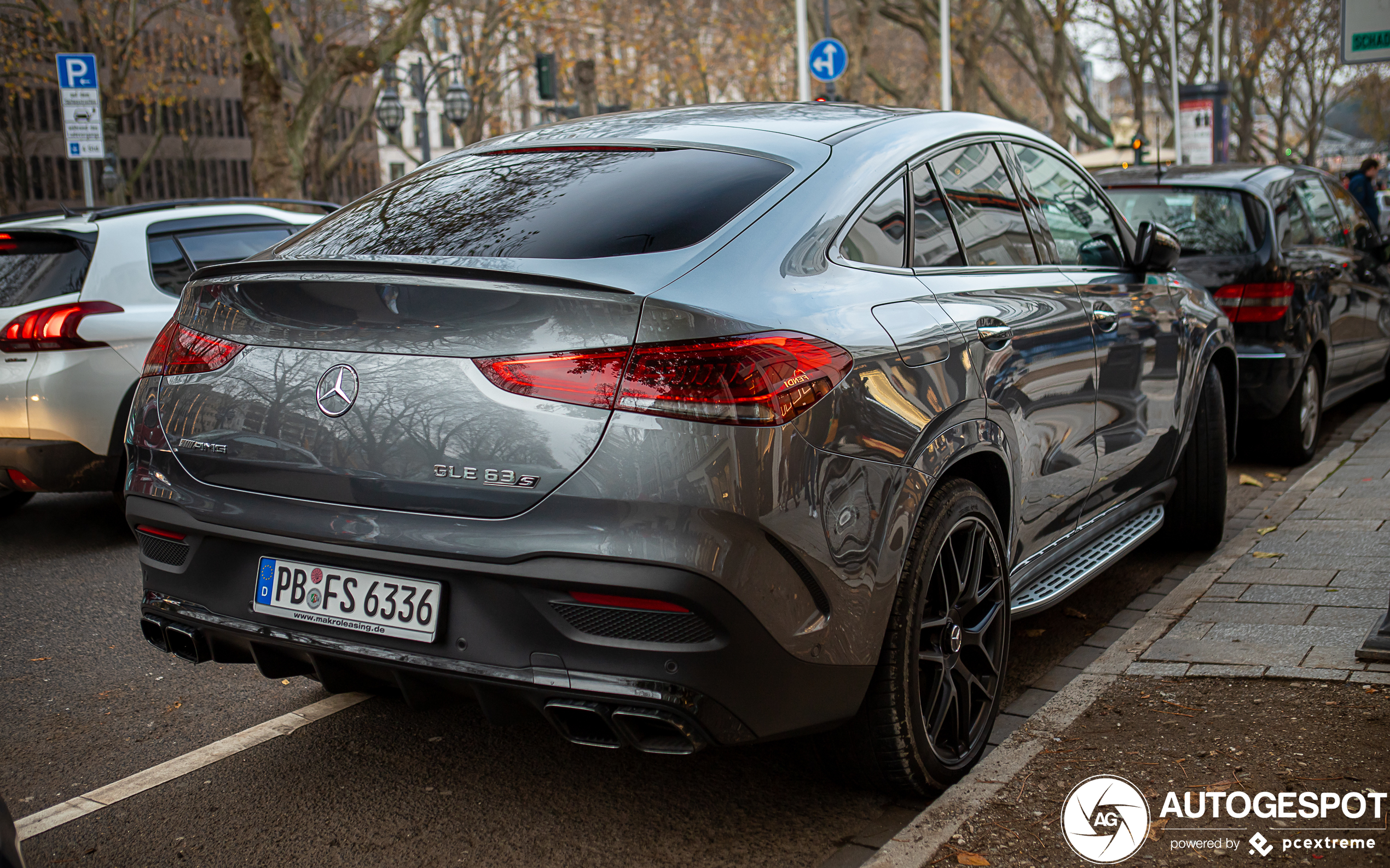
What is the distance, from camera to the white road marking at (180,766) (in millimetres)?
3176

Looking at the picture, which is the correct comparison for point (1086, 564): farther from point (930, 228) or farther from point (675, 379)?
point (675, 379)

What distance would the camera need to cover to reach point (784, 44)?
47.8 m

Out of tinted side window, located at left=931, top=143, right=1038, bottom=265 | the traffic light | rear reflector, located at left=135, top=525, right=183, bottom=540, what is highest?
the traffic light

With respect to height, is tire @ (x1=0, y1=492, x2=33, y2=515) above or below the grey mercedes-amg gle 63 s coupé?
below

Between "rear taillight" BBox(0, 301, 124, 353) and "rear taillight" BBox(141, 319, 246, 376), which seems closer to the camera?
"rear taillight" BBox(141, 319, 246, 376)

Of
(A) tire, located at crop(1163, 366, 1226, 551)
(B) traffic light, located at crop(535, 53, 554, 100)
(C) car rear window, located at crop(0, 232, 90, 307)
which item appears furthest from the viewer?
(B) traffic light, located at crop(535, 53, 554, 100)

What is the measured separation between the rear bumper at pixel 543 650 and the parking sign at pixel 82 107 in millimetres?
12169

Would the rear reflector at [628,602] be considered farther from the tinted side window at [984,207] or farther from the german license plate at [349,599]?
the tinted side window at [984,207]

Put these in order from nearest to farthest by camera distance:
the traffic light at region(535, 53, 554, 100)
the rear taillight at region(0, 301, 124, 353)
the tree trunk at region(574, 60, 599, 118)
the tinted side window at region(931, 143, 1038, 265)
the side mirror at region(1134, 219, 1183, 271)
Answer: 1. the tinted side window at region(931, 143, 1038, 265)
2. the side mirror at region(1134, 219, 1183, 271)
3. the rear taillight at region(0, 301, 124, 353)
4. the traffic light at region(535, 53, 554, 100)
5. the tree trunk at region(574, 60, 599, 118)

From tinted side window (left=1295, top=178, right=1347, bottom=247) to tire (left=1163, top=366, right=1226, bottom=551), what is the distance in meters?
3.10

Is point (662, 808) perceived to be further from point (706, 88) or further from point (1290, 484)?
point (706, 88)

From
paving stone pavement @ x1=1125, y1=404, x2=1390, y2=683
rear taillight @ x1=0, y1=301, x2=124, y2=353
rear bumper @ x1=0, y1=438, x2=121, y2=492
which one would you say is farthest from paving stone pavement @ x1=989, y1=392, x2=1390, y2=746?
rear taillight @ x1=0, y1=301, x2=124, y2=353

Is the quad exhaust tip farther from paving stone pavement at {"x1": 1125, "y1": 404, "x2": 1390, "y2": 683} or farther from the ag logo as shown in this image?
paving stone pavement at {"x1": 1125, "y1": 404, "x2": 1390, "y2": 683}

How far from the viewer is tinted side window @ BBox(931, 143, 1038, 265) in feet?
11.9
